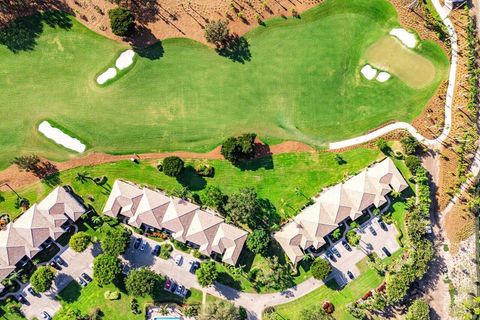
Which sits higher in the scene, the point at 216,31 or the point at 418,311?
the point at 216,31

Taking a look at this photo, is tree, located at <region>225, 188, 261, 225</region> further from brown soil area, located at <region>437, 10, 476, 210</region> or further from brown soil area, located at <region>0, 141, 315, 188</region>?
brown soil area, located at <region>437, 10, 476, 210</region>

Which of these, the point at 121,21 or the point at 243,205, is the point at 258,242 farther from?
the point at 121,21

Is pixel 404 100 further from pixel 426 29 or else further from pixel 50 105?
pixel 50 105

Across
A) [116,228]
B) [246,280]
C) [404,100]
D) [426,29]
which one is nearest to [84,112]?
[116,228]

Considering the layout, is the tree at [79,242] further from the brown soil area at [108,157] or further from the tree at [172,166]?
the tree at [172,166]

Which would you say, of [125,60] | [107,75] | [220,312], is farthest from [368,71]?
[220,312]

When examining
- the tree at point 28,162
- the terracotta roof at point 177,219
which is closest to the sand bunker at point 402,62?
the terracotta roof at point 177,219
